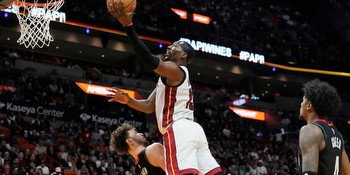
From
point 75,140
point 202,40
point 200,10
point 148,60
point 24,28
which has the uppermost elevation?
point 200,10

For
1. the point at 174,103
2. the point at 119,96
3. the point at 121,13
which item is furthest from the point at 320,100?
the point at 119,96

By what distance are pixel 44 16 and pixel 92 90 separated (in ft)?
41.9

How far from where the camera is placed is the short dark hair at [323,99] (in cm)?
422

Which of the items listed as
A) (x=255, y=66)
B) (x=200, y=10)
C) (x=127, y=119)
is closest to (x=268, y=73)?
(x=255, y=66)

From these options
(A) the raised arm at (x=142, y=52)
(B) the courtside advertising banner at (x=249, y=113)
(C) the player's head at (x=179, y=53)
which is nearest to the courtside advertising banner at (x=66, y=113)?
(B) the courtside advertising banner at (x=249, y=113)

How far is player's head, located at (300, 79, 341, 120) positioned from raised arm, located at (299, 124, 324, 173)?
0.16m

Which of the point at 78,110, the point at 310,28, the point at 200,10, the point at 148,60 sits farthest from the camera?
the point at 310,28

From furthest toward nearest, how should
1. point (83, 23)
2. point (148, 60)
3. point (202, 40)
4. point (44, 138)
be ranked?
point (202, 40) → point (83, 23) → point (44, 138) → point (148, 60)

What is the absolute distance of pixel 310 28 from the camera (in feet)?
117

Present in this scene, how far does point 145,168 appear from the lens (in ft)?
19.6

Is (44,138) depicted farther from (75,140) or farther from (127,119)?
(127,119)

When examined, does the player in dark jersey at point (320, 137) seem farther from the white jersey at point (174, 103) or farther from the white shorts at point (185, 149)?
the white jersey at point (174, 103)

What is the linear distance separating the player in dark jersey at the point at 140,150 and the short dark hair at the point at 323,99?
6.65ft

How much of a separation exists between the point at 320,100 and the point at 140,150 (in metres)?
2.52
